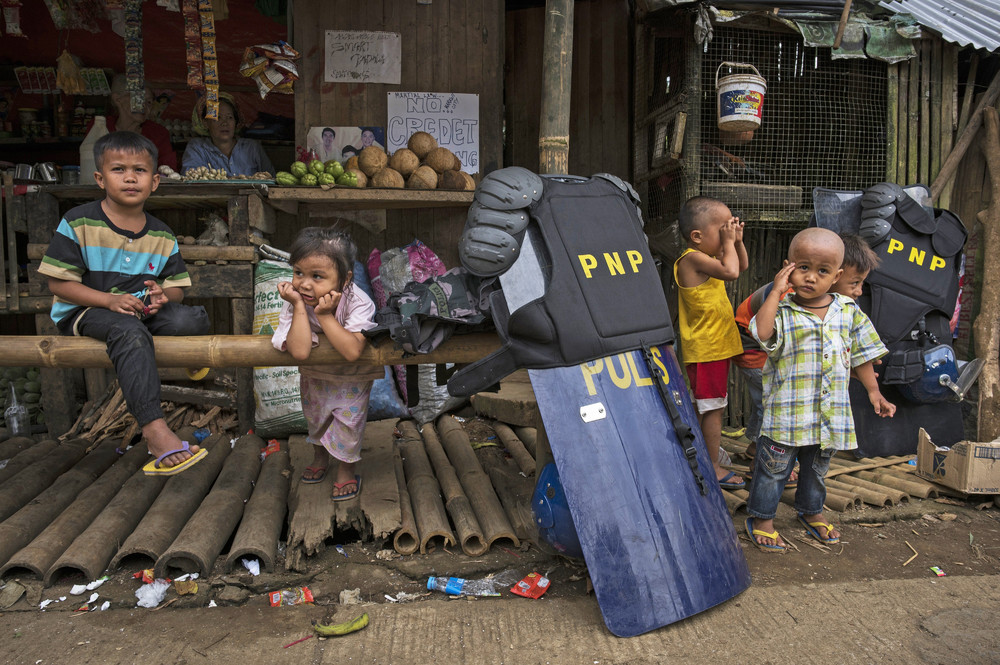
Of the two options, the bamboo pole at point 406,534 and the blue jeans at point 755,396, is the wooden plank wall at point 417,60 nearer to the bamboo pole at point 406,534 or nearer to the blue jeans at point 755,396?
the blue jeans at point 755,396

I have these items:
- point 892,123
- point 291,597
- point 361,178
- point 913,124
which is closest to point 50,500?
point 291,597

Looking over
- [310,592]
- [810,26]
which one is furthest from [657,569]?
[810,26]

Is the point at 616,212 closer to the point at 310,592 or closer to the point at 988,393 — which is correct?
the point at 310,592

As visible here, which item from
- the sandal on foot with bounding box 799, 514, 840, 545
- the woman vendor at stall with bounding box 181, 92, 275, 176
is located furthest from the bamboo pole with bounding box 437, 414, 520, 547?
the woman vendor at stall with bounding box 181, 92, 275, 176

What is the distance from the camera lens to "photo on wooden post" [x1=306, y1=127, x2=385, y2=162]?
17.7 ft

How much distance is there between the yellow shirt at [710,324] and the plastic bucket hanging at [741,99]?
124 centimetres

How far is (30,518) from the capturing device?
10.2ft

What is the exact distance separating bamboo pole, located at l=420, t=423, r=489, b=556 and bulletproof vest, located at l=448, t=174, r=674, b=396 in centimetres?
74

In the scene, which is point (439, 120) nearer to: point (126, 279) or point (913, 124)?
point (126, 279)

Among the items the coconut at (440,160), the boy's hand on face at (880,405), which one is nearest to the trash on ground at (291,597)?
the boy's hand on face at (880,405)

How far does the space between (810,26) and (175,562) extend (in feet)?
16.3

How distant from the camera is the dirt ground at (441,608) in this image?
2.36 metres

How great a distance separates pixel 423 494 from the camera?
136 inches

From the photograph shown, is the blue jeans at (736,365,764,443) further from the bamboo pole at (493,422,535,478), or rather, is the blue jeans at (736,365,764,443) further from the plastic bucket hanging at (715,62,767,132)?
the plastic bucket hanging at (715,62,767,132)
